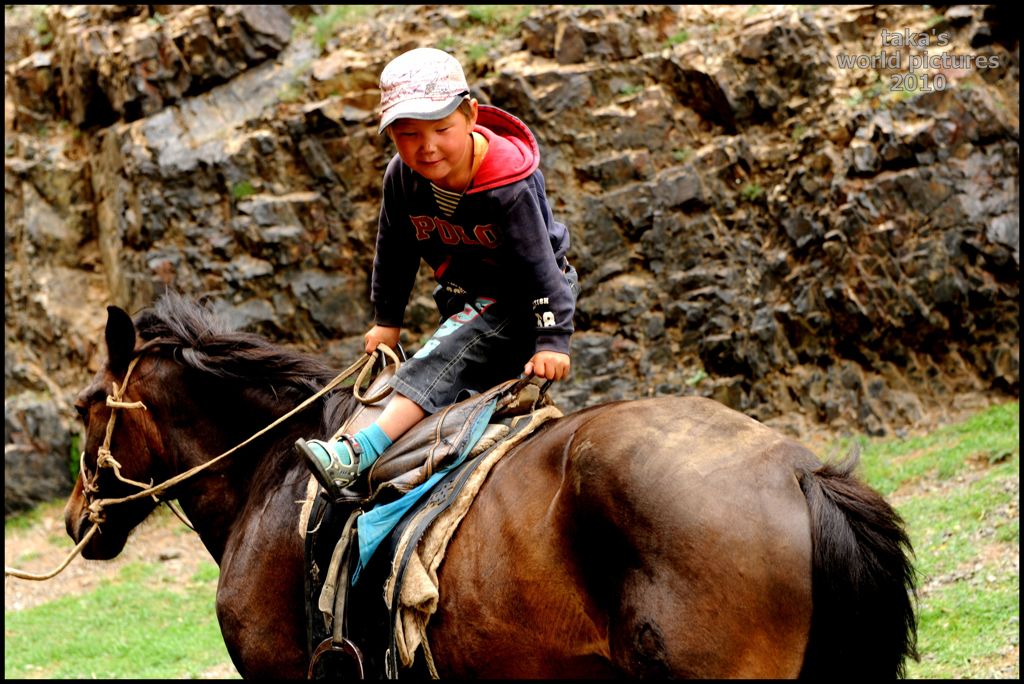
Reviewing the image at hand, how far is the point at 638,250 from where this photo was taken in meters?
9.34

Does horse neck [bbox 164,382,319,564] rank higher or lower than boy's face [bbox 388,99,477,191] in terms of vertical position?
lower

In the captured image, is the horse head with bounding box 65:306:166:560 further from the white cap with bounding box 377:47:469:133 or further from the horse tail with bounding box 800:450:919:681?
the horse tail with bounding box 800:450:919:681

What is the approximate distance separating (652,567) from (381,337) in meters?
1.85

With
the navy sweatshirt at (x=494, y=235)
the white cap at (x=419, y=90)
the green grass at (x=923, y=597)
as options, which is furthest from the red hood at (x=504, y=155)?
the green grass at (x=923, y=597)

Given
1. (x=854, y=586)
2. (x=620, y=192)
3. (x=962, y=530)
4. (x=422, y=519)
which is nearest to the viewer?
(x=854, y=586)

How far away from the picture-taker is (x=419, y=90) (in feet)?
9.44

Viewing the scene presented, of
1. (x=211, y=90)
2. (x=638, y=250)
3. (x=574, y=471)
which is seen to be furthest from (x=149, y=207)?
(x=574, y=471)

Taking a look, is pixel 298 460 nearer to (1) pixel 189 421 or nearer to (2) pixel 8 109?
(1) pixel 189 421

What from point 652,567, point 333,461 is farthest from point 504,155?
point 652,567

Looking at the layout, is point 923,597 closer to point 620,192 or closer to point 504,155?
point 504,155

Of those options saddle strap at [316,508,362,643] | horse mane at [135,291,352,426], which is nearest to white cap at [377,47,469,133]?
horse mane at [135,291,352,426]

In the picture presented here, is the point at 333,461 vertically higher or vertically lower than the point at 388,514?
higher

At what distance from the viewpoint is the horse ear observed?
3646mm

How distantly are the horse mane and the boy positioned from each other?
1.83 feet
